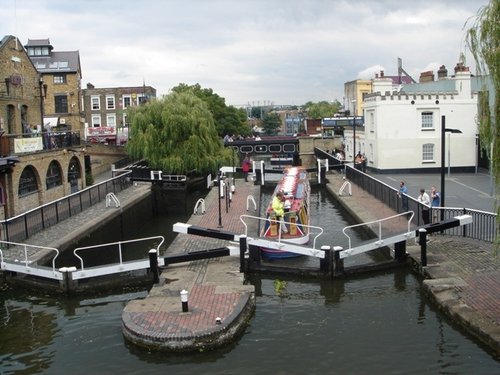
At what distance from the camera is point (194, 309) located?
530 inches

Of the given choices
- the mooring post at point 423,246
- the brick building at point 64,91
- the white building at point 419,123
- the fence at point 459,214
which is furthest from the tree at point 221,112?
the mooring post at point 423,246

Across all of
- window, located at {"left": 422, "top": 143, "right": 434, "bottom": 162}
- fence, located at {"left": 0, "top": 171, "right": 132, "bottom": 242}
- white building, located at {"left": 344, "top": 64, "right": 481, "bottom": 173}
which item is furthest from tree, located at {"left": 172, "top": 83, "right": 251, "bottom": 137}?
fence, located at {"left": 0, "top": 171, "right": 132, "bottom": 242}

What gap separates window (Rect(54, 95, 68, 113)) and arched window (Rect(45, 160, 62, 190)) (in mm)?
22744

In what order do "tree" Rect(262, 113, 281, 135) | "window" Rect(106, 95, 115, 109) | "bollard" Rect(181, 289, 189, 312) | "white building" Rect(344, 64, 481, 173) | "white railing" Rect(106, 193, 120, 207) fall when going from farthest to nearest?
"tree" Rect(262, 113, 281, 135)
"window" Rect(106, 95, 115, 109)
"white building" Rect(344, 64, 481, 173)
"white railing" Rect(106, 193, 120, 207)
"bollard" Rect(181, 289, 189, 312)

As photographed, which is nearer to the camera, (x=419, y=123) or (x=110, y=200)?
(x=110, y=200)

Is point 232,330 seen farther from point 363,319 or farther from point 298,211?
point 298,211

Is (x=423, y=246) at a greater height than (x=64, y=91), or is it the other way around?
(x=64, y=91)

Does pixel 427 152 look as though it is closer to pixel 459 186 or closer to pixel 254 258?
pixel 459 186

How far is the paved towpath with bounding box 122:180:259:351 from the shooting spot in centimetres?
1197

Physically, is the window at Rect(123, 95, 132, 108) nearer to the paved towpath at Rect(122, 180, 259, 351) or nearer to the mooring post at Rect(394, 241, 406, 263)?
the paved towpath at Rect(122, 180, 259, 351)

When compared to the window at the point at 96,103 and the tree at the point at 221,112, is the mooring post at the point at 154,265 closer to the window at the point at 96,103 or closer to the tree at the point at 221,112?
the tree at the point at 221,112

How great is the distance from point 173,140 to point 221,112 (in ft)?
143

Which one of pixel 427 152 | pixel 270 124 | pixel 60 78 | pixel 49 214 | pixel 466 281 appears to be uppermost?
pixel 60 78

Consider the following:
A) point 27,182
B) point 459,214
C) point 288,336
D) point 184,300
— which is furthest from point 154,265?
point 27,182
